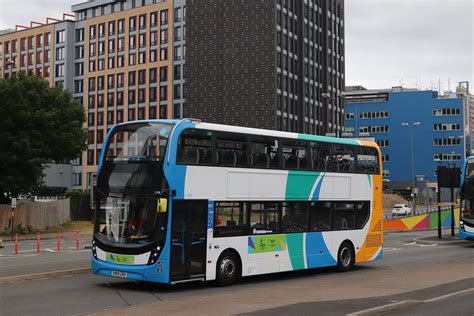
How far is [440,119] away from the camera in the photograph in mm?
124750

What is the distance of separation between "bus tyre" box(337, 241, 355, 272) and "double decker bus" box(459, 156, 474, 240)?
12655 mm

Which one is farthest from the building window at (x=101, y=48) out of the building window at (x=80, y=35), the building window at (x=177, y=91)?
the building window at (x=177, y=91)

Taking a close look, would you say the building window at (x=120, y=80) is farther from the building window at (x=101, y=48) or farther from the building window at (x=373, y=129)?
the building window at (x=373, y=129)

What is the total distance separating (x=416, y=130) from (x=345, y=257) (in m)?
111

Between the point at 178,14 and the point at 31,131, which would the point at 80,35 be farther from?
the point at 31,131

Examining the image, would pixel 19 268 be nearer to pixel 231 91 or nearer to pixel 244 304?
pixel 244 304

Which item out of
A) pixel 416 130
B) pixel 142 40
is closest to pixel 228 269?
pixel 142 40

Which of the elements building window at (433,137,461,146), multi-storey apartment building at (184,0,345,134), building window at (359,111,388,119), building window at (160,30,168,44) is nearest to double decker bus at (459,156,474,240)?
multi-storey apartment building at (184,0,345,134)

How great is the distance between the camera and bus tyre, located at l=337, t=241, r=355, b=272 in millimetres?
19719

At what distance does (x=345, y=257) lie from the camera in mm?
20016

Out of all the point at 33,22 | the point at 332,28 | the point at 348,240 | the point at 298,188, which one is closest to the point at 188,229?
the point at 298,188

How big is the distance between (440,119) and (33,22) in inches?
3171

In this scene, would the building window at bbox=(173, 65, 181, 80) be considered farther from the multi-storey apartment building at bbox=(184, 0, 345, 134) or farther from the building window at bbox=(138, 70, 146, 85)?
the multi-storey apartment building at bbox=(184, 0, 345, 134)

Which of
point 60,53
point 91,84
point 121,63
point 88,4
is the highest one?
point 88,4
